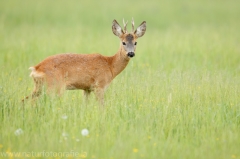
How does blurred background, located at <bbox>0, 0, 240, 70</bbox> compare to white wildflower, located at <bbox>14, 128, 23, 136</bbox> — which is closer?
white wildflower, located at <bbox>14, 128, 23, 136</bbox>

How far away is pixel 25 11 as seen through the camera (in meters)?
26.5

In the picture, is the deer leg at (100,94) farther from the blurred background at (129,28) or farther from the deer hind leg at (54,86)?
the blurred background at (129,28)

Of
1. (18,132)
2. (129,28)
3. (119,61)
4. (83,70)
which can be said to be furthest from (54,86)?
(129,28)

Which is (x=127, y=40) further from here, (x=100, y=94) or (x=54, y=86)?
(x=54, y=86)

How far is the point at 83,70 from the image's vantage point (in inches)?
354

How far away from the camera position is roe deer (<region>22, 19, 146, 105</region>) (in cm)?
826

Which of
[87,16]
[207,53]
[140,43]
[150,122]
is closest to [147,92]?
[150,122]

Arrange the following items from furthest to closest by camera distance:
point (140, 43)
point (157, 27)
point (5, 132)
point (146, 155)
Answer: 1. point (157, 27)
2. point (140, 43)
3. point (5, 132)
4. point (146, 155)

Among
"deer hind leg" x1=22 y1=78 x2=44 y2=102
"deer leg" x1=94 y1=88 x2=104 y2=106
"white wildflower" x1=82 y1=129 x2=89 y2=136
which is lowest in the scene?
"white wildflower" x1=82 y1=129 x2=89 y2=136

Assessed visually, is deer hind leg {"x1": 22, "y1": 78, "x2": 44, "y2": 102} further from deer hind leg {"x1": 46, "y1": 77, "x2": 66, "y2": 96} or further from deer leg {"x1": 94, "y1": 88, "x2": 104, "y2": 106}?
deer leg {"x1": 94, "y1": 88, "x2": 104, "y2": 106}

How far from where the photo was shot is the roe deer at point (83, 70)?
8.26m

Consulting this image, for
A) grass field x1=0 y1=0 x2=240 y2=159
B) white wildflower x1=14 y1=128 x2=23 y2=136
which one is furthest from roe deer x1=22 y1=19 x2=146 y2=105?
white wildflower x1=14 y1=128 x2=23 y2=136

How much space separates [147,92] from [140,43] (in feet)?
31.2

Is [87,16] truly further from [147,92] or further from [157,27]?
[147,92]
